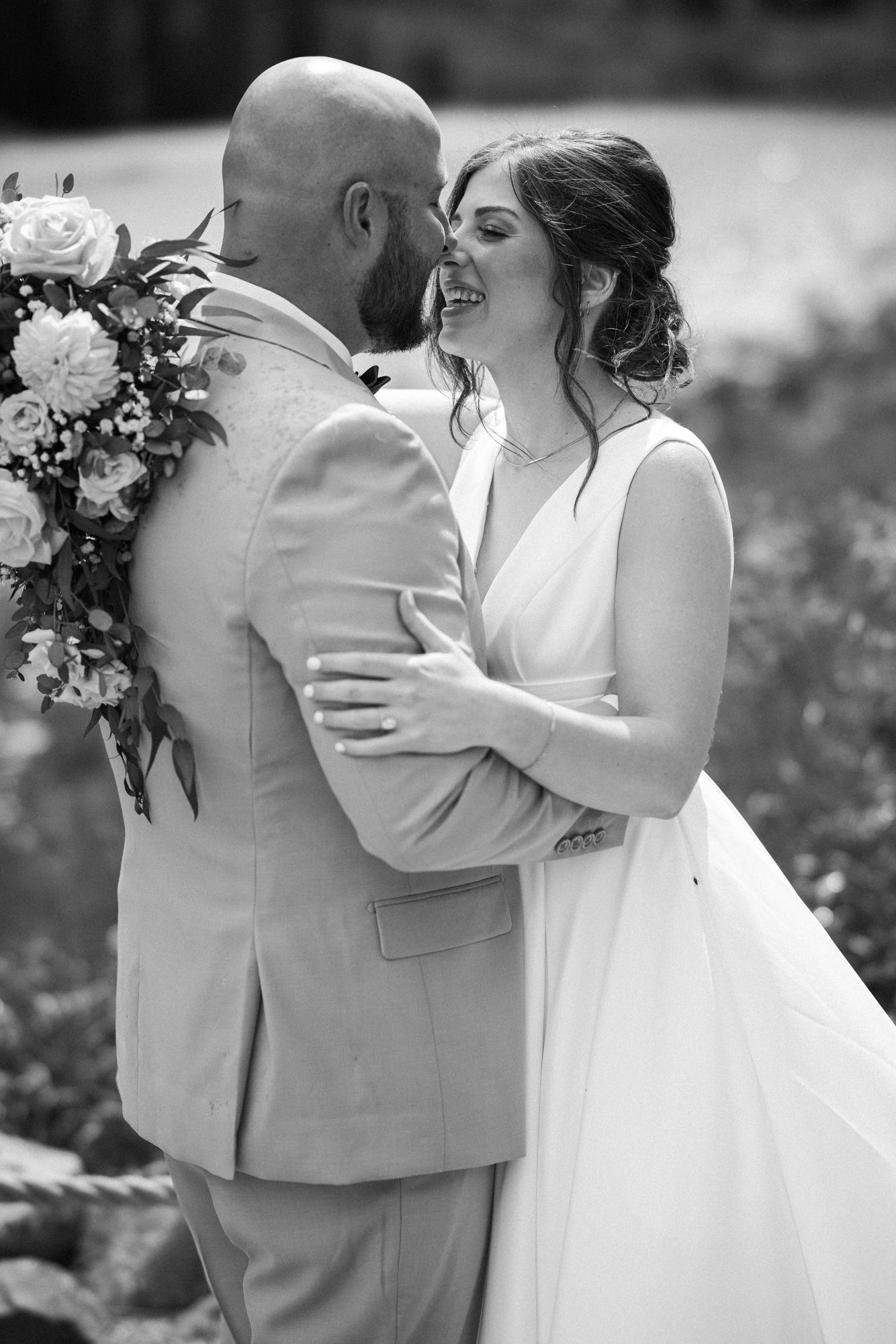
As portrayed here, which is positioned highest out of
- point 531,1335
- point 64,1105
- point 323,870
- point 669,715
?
point 669,715

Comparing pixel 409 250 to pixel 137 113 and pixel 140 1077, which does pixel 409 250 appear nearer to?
pixel 140 1077

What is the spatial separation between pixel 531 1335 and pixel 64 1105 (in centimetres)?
206

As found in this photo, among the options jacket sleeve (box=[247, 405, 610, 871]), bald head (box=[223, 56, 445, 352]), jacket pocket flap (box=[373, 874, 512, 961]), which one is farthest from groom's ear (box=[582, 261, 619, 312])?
jacket pocket flap (box=[373, 874, 512, 961])

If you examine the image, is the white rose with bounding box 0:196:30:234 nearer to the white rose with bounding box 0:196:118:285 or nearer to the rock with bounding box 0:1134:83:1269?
the white rose with bounding box 0:196:118:285

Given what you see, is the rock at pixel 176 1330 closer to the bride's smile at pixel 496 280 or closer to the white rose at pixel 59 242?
the bride's smile at pixel 496 280

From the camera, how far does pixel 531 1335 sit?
203cm

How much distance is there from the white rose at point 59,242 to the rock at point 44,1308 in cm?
223

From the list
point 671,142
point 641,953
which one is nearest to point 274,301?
point 641,953

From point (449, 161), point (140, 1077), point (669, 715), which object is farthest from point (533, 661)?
point (449, 161)

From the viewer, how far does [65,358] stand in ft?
5.41

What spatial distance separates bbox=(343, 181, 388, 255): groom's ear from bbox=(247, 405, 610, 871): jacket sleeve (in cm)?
29

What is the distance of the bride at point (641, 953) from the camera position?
2008 millimetres

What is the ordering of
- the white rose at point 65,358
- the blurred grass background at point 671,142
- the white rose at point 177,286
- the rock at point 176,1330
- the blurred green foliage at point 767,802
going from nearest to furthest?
the white rose at point 65,358, the white rose at point 177,286, the rock at point 176,1330, the blurred green foliage at point 767,802, the blurred grass background at point 671,142

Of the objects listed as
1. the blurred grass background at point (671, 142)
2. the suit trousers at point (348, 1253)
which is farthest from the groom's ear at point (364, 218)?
the blurred grass background at point (671, 142)
